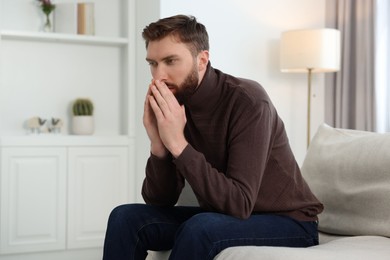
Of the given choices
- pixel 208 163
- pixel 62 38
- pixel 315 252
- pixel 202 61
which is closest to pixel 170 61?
pixel 202 61

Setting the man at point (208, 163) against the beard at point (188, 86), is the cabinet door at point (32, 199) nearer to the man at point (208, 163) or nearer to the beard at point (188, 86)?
the man at point (208, 163)

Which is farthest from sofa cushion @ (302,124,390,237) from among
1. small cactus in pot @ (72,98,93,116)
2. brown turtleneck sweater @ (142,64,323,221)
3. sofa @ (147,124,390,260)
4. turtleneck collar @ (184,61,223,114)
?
small cactus in pot @ (72,98,93,116)

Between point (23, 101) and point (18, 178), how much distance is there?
55 cm

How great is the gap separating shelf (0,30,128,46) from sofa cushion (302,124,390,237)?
6.88 ft

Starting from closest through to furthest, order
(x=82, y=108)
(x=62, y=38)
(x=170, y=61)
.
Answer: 1. (x=170, y=61)
2. (x=62, y=38)
3. (x=82, y=108)

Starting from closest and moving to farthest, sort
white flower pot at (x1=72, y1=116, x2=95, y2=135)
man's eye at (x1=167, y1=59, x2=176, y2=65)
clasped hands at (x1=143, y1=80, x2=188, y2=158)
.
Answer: clasped hands at (x1=143, y1=80, x2=188, y2=158), man's eye at (x1=167, y1=59, x2=176, y2=65), white flower pot at (x1=72, y1=116, x2=95, y2=135)

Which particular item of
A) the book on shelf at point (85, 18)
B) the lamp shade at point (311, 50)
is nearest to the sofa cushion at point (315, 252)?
the lamp shade at point (311, 50)

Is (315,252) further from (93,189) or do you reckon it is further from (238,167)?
(93,189)

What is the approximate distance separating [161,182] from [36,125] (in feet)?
6.82

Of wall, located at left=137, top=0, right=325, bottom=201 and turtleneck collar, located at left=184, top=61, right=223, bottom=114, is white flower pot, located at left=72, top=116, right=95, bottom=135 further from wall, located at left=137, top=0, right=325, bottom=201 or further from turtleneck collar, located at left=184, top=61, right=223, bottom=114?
turtleneck collar, located at left=184, top=61, right=223, bottom=114

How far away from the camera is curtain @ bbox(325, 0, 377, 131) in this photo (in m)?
3.69

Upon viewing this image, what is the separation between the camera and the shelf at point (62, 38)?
356 centimetres

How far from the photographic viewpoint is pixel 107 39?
12.4 feet

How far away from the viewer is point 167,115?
5.47 feet
